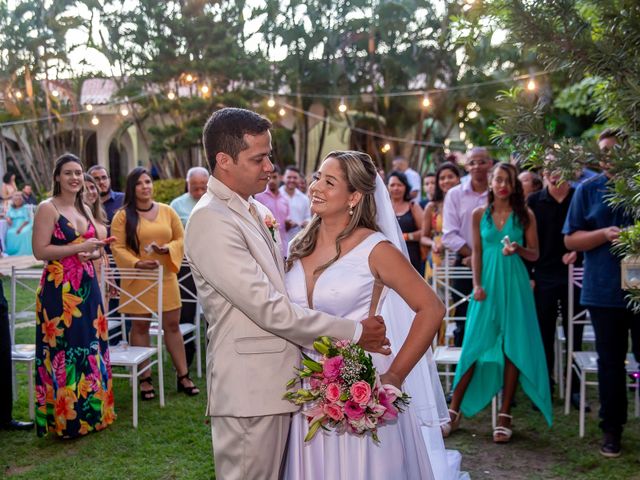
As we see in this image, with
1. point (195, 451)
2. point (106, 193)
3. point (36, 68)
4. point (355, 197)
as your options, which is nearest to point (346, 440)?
point (355, 197)

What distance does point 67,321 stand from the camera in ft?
18.6

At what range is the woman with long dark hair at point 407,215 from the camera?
816cm

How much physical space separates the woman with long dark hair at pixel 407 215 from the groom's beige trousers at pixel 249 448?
5404 mm

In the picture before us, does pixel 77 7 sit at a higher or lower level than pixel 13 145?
higher

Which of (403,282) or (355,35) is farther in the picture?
(355,35)

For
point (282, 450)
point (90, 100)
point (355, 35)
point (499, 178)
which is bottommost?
point (282, 450)

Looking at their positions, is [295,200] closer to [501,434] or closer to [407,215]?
[407,215]

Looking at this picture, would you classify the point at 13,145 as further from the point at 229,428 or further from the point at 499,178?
the point at 229,428

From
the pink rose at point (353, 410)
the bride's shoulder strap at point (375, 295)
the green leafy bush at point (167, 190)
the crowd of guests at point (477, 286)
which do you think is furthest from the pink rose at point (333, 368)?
the green leafy bush at point (167, 190)

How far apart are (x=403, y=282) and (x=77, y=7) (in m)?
27.3

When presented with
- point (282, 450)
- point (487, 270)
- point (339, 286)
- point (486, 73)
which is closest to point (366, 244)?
point (339, 286)

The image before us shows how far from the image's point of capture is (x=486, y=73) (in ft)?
91.0

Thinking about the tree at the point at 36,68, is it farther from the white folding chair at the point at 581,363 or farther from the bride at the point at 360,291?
the bride at the point at 360,291

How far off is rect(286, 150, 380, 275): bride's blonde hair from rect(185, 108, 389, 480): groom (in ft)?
1.01
